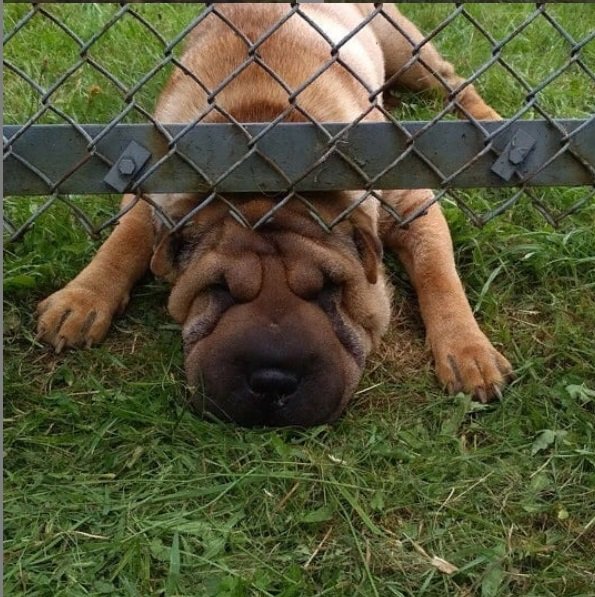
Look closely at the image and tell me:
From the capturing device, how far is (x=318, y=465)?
2.65m

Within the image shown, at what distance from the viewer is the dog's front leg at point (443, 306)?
9.93 feet

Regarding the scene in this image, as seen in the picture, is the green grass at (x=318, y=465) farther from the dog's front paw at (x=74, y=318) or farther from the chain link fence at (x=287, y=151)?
the chain link fence at (x=287, y=151)

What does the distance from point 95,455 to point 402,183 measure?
115cm

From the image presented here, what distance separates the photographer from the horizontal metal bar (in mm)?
2584

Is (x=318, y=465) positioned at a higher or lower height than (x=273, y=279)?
lower

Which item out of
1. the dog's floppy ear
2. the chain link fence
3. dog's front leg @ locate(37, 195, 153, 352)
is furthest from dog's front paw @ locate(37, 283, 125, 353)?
the dog's floppy ear

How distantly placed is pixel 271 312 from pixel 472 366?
0.73 metres

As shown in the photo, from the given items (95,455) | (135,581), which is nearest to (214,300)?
(95,455)

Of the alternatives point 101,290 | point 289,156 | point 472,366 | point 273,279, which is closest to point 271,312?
point 273,279

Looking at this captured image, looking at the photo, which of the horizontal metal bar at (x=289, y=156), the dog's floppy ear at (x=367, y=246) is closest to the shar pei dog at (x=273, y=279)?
the dog's floppy ear at (x=367, y=246)

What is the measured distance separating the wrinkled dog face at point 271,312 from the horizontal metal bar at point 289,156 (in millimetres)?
214

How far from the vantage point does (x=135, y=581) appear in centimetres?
228

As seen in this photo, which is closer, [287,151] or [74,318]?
[287,151]

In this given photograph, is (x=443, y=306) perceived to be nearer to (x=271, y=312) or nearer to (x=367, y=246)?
(x=367, y=246)
